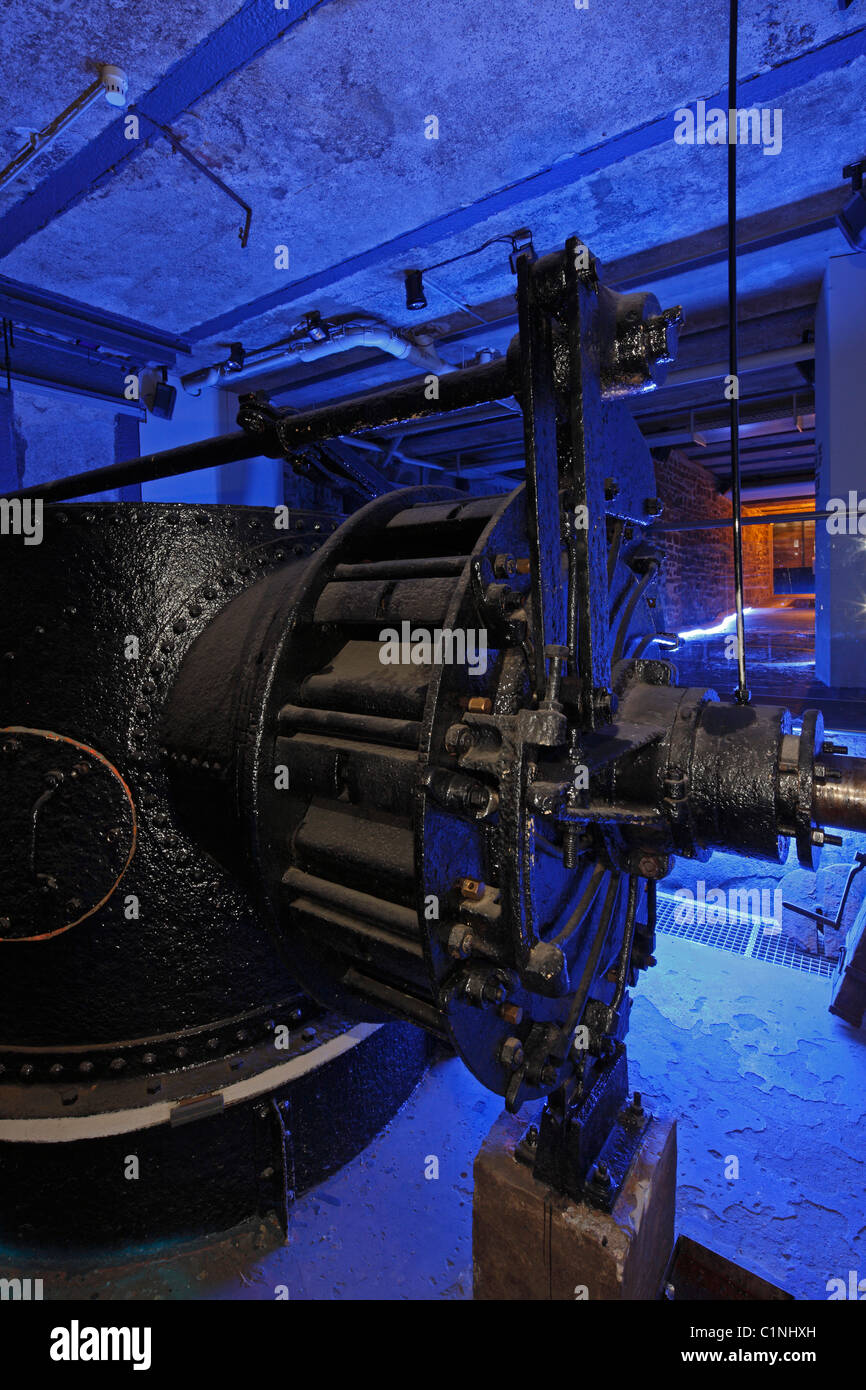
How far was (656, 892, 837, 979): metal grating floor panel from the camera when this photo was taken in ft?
12.4

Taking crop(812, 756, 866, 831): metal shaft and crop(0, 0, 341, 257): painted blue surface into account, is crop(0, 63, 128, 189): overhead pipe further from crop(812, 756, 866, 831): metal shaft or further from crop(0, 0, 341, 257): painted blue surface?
crop(812, 756, 866, 831): metal shaft

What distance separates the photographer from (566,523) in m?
1.45

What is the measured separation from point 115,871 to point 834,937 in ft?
12.8

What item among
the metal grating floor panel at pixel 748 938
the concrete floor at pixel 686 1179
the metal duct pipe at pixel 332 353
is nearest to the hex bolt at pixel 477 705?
the concrete floor at pixel 686 1179

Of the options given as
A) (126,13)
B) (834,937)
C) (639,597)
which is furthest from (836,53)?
(834,937)

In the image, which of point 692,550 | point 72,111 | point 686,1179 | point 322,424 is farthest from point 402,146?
point 692,550

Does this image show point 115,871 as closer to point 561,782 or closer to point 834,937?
point 561,782

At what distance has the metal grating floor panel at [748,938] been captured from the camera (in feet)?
12.4

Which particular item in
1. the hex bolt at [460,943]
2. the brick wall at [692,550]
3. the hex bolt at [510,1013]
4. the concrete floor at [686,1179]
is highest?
the brick wall at [692,550]

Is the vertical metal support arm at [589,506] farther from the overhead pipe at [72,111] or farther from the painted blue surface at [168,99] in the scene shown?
the overhead pipe at [72,111]

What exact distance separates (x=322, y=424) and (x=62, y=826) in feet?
4.54

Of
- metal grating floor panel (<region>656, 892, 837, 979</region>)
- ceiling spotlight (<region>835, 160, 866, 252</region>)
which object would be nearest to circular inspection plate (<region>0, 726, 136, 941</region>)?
metal grating floor panel (<region>656, 892, 837, 979</region>)

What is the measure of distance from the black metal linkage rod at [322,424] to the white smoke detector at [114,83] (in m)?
1.76

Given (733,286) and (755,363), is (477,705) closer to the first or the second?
(733,286)
